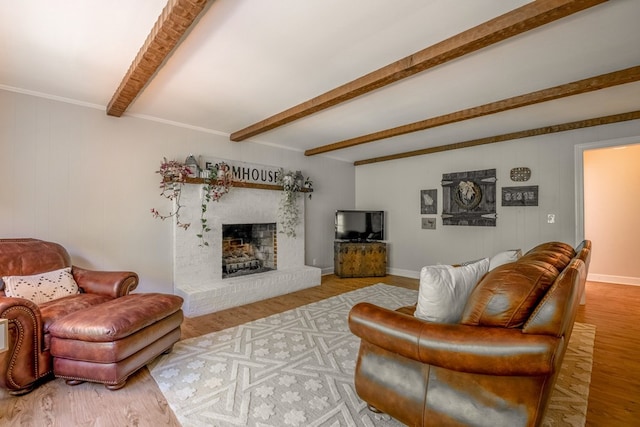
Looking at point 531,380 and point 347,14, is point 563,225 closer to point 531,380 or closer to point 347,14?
point 531,380

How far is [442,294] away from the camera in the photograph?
1.62 m

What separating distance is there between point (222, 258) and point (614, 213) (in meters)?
6.71

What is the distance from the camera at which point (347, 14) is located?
1.79 m

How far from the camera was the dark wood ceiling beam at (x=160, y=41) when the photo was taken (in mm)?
1607

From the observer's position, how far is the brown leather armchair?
186 centimetres

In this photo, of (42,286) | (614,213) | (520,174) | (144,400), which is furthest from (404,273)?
(42,286)

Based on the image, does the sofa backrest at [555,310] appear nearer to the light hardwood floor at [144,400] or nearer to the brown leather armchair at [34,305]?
the light hardwood floor at [144,400]

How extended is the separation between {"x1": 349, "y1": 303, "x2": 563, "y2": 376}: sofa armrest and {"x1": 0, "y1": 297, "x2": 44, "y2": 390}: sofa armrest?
85.1 inches

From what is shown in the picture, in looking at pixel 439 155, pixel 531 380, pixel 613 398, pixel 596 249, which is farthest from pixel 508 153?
pixel 531 380

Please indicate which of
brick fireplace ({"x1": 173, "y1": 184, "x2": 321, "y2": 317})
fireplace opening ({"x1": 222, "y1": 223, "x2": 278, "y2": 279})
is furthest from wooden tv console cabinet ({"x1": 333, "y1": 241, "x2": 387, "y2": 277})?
fireplace opening ({"x1": 222, "y1": 223, "x2": 278, "y2": 279})

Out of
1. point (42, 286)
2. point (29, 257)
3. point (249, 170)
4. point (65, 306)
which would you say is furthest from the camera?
point (249, 170)

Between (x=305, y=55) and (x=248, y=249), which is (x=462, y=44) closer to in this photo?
(x=305, y=55)

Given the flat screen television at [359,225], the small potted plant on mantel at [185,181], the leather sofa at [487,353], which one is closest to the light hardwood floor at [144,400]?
the leather sofa at [487,353]

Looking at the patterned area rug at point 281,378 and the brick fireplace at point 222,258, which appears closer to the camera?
the patterned area rug at point 281,378
